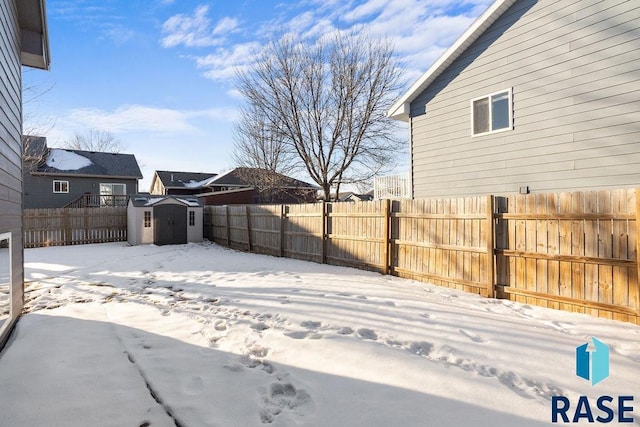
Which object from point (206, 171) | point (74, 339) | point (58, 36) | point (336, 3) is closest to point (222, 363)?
point (74, 339)

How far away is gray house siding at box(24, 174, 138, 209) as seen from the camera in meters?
18.8

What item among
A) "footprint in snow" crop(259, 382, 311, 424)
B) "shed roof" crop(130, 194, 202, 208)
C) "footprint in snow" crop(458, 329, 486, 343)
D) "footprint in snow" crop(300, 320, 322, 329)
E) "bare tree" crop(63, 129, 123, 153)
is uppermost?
"bare tree" crop(63, 129, 123, 153)

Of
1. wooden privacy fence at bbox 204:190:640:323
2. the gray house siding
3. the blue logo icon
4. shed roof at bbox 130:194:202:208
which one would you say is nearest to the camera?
the blue logo icon

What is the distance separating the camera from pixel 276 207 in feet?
33.2

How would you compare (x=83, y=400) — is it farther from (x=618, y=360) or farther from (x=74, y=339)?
(x=618, y=360)

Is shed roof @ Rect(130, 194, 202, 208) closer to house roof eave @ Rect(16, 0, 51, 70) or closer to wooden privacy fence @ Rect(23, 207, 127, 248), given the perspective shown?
wooden privacy fence @ Rect(23, 207, 127, 248)

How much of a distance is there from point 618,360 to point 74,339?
5.31 m

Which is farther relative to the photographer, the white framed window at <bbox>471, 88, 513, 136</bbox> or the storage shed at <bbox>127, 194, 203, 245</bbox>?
the storage shed at <bbox>127, 194, 203, 245</bbox>

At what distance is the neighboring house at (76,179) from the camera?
18875 millimetres

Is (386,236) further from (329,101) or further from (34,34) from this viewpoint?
(329,101)

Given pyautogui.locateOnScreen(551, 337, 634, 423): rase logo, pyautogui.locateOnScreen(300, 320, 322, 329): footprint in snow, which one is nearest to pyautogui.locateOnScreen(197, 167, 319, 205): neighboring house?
pyautogui.locateOnScreen(300, 320, 322, 329): footprint in snow

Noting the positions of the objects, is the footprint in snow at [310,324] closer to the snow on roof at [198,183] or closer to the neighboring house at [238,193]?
the neighboring house at [238,193]

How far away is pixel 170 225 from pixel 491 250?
40.7 ft

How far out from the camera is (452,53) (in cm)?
798
